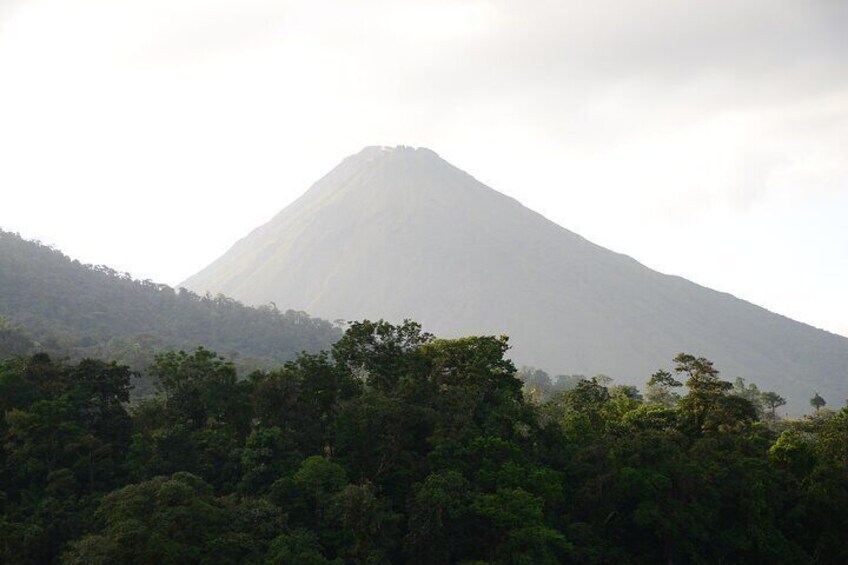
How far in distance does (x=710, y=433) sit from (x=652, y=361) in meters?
150

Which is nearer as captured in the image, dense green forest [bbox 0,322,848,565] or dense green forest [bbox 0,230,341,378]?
dense green forest [bbox 0,322,848,565]

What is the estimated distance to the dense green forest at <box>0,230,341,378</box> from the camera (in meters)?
70.9

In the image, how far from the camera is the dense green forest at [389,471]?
2214 cm

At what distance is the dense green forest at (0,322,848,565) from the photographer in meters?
22.1

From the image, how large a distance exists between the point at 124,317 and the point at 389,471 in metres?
70.1

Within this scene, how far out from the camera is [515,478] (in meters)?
24.8

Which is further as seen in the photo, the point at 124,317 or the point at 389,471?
the point at 124,317

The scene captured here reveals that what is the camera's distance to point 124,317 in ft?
288

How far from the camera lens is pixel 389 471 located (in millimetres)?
26578

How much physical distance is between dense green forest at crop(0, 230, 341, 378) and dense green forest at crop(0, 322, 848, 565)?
1332 inches

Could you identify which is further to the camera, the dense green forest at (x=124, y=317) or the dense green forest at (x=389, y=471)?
the dense green forest at (x=124, y=317)

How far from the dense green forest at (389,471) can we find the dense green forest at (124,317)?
111 ft

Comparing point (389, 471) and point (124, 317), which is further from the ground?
point (389, 471)

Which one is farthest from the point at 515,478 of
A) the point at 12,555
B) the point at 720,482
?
the point at 12,555
